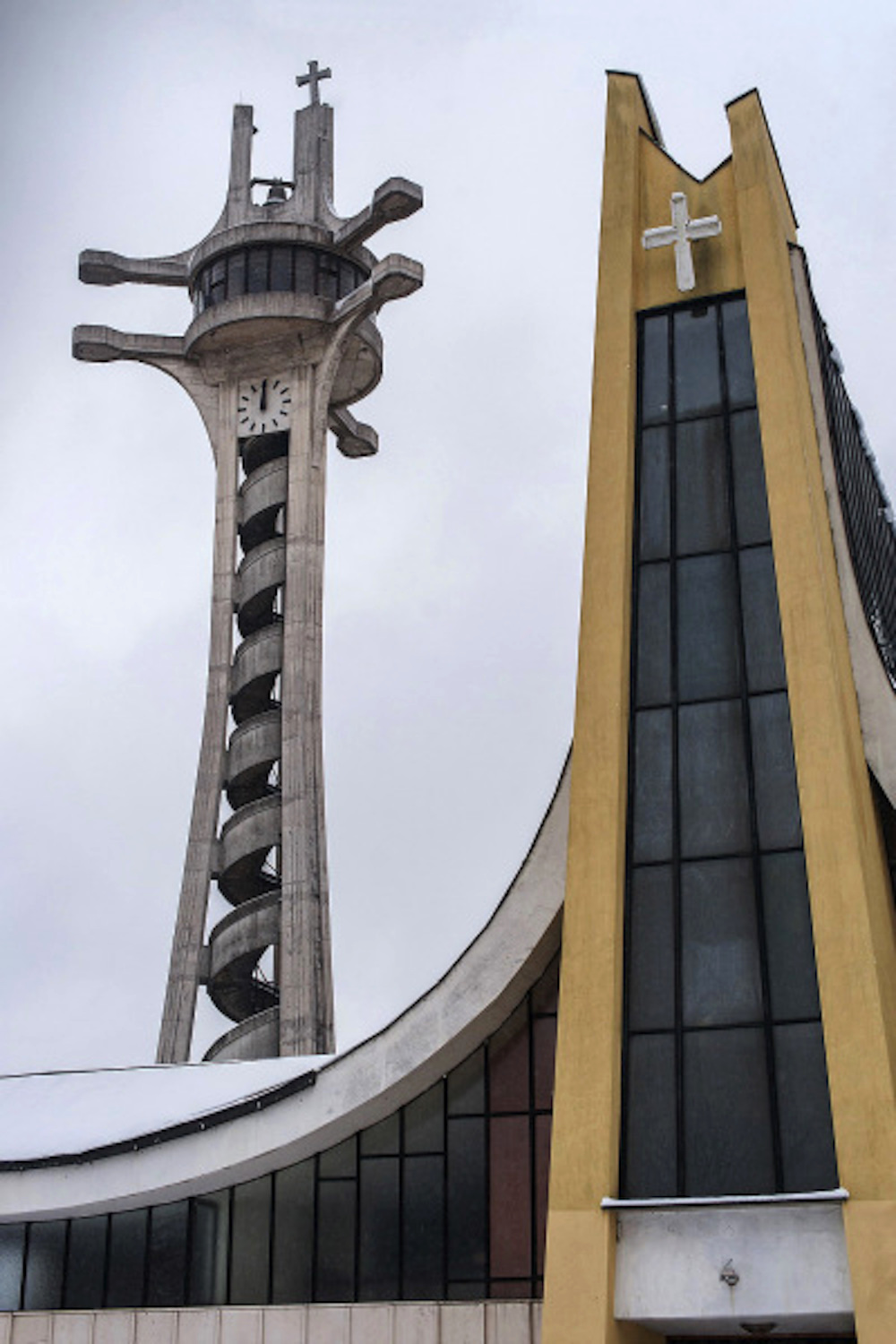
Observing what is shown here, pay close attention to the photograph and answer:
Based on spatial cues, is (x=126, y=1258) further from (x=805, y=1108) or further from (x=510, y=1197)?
(x=805, y=1108)

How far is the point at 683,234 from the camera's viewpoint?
66.9 ft

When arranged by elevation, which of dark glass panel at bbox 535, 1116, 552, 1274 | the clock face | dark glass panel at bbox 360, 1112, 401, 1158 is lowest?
dark glass panel at bbox 535, 1116, 552, 1274

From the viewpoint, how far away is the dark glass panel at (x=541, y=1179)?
19.8 meters

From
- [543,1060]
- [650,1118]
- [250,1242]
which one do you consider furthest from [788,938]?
[250,1242]

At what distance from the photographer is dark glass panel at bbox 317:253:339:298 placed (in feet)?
155

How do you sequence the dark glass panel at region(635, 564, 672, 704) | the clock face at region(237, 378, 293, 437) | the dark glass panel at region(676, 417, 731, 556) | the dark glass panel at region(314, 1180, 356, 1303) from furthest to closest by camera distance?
the clock face at region(237, 378, 293, 437) → the dark glass panel at region(314, 1180, 356, 1303) → the dark glass panel at region(676, 417, 731, 556) → the dark glass panel at region(635, 564, 672, 704)

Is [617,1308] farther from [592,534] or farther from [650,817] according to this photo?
[592,534]

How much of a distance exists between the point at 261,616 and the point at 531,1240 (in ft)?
89.5

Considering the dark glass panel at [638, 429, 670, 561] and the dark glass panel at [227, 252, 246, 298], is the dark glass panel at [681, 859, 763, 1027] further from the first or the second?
the dark glass panel at [227, 252, 246, 298]

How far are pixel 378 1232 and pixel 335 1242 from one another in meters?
0.51

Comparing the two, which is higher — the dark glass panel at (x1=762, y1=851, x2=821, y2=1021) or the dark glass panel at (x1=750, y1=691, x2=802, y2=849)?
the dark glass panel at (x1=750, y1=691, x2=802, y2=849)

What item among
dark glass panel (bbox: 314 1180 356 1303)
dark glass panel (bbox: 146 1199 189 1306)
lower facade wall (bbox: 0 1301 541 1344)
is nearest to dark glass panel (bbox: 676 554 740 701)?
lower facade wall (bbox: 0 1301 541 1344)

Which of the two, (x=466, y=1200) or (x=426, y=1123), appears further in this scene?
(x=426, y=1123)

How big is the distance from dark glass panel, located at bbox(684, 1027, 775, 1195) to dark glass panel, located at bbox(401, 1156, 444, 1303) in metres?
4.71
